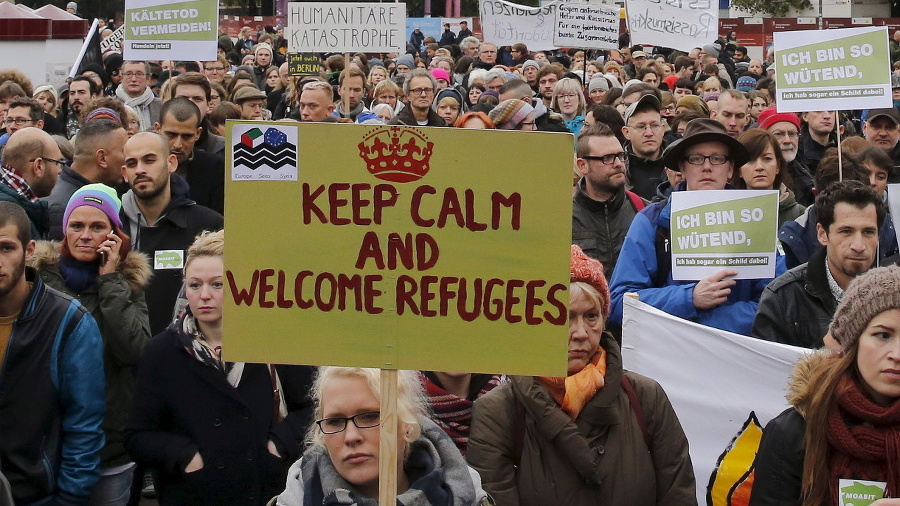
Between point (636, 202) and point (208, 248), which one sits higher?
point (636, 202)

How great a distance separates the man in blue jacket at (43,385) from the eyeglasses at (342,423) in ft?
4.98

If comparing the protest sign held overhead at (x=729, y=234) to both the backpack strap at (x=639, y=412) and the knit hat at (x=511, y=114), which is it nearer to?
the backpack strap at (x=639, y=412)

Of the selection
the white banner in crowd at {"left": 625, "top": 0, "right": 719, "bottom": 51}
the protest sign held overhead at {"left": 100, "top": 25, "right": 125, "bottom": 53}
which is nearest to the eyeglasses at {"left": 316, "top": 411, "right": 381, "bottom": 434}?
the white banner in crowd at {"left": 625, "top": 0, "right": 719, "bottom": 51}

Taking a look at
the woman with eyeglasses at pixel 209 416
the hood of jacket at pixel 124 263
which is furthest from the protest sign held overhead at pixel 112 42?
the woman with eyeglasses at pixel 209 416

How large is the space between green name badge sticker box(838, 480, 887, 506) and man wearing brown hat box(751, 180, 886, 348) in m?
Result: 1.46

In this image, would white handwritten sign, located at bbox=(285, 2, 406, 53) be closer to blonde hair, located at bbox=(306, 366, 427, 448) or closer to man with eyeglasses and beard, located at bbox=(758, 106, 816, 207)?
man with eyeglasses and beard, located at bbox=(758, 106, 816, 207)

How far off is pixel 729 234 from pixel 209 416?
221 cm

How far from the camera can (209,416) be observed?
13.2 feet

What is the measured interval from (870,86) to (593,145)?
7.21 ft

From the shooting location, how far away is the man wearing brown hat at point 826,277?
4570 mm

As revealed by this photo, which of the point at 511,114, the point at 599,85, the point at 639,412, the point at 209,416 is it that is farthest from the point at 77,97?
the point at 639,412

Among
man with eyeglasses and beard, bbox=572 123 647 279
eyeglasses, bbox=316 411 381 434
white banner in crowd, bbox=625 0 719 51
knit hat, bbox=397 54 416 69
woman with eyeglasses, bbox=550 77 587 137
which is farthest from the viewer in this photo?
knit hat, bbox=397 54 416 69

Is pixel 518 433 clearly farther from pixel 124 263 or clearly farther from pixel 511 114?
pixel 511 114

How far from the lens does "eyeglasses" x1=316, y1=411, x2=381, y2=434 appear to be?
300 centimetres
